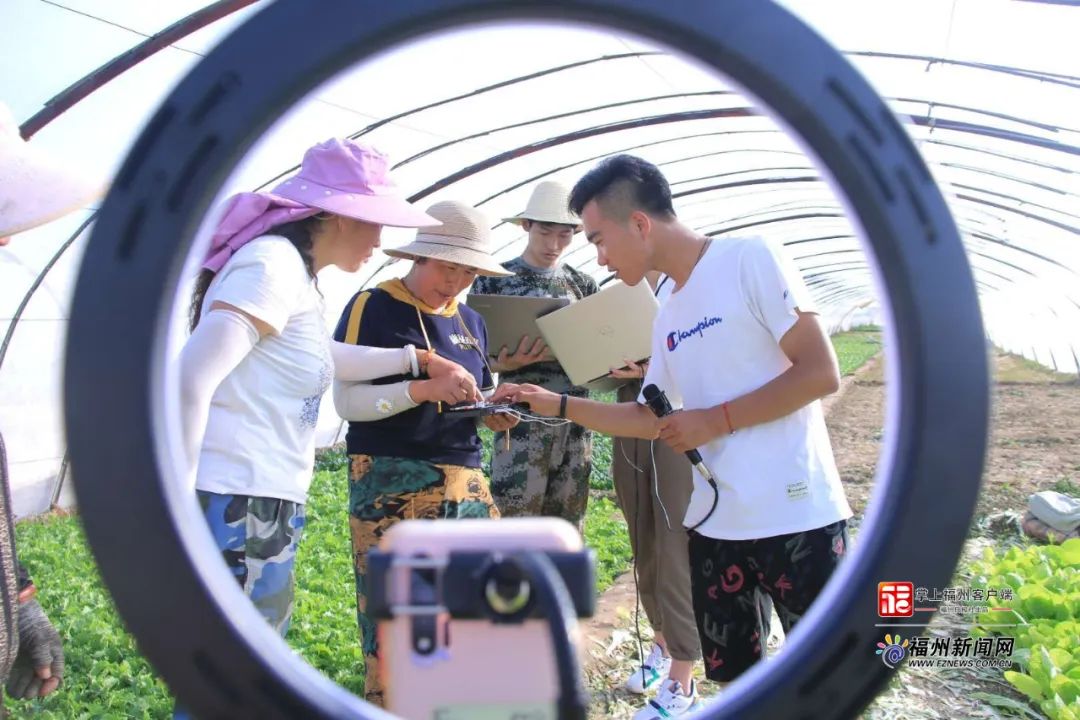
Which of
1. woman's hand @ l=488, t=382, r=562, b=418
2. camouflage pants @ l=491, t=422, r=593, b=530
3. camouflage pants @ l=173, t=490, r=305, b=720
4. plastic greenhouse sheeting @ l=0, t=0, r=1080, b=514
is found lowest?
camouflage pants @ l=173, t=490, r=305, b=720

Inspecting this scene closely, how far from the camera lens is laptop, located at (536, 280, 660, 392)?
2941 mm

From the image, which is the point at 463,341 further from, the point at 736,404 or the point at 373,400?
the point at 736,404

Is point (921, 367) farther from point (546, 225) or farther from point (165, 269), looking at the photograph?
point (546, 225)

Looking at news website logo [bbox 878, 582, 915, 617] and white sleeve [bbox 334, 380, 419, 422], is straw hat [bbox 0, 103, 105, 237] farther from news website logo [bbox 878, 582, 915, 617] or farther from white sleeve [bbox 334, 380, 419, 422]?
news website logo [bbox 878, 582, 915, 617]

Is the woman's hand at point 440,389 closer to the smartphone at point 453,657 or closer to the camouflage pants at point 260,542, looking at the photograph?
the camouflage pants at point 260,542

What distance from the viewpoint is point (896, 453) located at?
1.95 ft

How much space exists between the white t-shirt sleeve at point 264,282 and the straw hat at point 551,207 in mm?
1665

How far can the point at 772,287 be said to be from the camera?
5.71ft

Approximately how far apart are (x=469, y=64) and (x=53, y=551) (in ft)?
12.2

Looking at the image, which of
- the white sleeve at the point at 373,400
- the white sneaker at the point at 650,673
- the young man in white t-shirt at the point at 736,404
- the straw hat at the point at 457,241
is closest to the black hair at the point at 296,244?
the white sleeve at the point at 373,400

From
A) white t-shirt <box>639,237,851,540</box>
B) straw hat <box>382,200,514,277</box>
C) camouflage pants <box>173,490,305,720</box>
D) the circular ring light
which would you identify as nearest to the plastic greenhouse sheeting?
straw hat <box>382,200,514,277</box>

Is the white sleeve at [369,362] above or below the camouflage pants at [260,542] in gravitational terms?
above

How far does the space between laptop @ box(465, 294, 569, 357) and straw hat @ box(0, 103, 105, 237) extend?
1.84 meters

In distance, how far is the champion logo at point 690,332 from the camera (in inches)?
72.1
